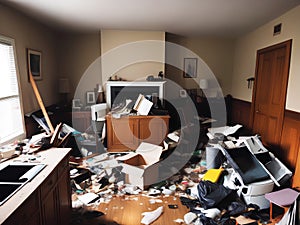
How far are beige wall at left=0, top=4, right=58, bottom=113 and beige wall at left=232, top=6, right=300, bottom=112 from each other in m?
3.94

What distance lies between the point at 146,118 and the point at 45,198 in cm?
270

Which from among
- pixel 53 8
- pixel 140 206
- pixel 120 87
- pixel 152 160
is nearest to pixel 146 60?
pixel 120 87

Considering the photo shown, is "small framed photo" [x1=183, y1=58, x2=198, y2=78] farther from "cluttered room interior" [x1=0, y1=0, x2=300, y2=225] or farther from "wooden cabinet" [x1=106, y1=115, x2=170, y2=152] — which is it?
"wooden cabinet" [x1=106, y1=115, x2=170, y2=152]

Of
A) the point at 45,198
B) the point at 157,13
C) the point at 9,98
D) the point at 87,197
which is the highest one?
the point at 157,13

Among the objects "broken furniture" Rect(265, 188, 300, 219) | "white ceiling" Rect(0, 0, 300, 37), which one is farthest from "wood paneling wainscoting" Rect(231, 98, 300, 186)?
"white ceiling" Rect(0, 0, 300, 37)

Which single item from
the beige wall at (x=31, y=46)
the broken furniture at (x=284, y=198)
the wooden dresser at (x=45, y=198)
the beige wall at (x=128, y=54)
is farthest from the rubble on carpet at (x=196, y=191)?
the beige wall at (x=128, y=54)

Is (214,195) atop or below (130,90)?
below

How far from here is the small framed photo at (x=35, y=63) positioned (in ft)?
10.7

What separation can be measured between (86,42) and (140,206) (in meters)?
3.81

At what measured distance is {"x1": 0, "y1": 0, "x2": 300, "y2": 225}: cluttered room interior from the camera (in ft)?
6.87

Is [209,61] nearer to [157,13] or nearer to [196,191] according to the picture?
[157,13]

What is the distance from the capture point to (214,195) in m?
2.32

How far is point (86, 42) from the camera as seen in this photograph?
15.3ft

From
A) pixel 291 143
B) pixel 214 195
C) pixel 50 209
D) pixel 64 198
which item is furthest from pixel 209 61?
pixel 50 209
